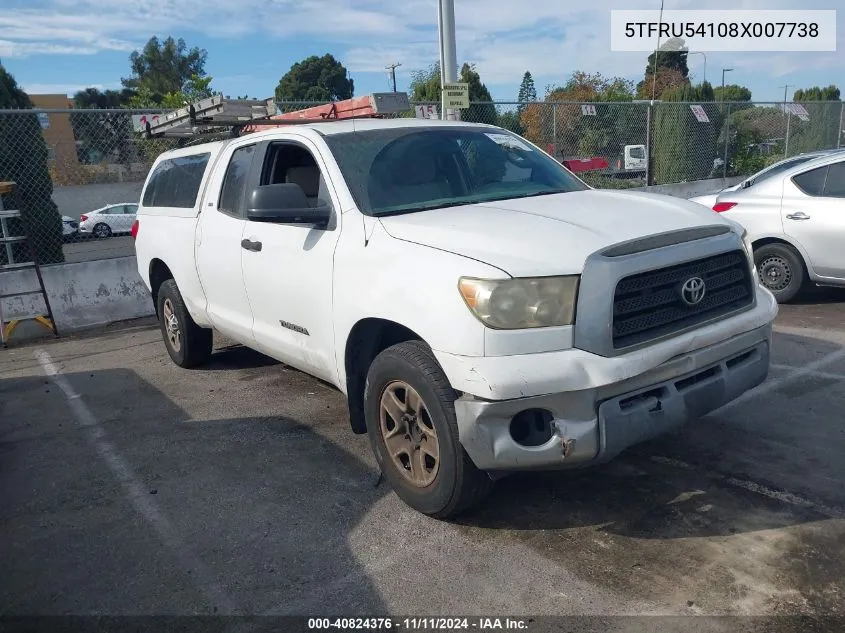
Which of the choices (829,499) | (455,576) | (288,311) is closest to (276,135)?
(288,311)

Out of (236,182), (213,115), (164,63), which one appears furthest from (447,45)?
(164,63)

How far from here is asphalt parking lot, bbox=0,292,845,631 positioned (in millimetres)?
3031

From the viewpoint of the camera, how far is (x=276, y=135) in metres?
4.85

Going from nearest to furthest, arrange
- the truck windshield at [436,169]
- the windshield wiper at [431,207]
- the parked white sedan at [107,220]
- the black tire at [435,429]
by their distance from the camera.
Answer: the black tire at [435,429] → the windshield wiper at [431,207] → the truck windshield at [436,169] → the parked white sedan at [107,220]

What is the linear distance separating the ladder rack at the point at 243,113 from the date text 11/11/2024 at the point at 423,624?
3.97m

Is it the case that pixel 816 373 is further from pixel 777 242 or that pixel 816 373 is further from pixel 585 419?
pixel 585 419

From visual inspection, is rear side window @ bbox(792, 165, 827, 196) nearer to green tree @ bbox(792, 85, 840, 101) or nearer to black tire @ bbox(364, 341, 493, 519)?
black tire @ bbox(364, 341, 493, 519)

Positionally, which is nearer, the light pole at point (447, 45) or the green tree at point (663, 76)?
the light pole at point (447, 45)

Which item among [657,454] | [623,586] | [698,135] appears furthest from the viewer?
[698,135]

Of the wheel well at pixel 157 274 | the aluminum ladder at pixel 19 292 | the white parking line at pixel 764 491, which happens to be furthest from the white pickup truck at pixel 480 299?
the aluminum ladder at pixel 19 292

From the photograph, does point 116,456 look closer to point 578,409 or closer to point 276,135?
point 276,135

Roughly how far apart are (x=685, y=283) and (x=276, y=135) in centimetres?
284

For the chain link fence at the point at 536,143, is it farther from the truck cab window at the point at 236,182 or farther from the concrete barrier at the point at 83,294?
the truck cab window at the point at 236,182

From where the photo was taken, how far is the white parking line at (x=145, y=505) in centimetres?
317
